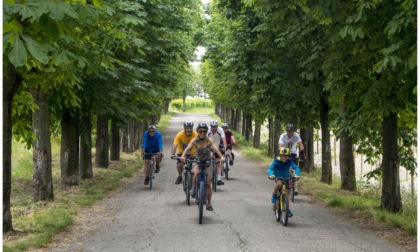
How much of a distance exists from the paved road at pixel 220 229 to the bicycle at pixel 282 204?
20 centimetres

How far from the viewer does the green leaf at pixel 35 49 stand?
176 inches

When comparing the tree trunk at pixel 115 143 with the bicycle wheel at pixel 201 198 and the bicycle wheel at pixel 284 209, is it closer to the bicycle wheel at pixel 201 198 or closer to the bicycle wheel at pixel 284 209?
the bicycle wheel at pixel 201 198

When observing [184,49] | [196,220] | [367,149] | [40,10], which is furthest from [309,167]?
[40,10]

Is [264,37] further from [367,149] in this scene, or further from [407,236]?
A: [407,236]

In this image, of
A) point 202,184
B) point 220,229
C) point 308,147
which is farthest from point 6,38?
point 308,147

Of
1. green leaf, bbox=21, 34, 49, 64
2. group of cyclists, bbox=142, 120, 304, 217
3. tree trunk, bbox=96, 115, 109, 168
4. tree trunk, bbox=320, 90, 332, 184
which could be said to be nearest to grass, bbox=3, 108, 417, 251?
tree trunk, bbox=96, 115, 109, 168

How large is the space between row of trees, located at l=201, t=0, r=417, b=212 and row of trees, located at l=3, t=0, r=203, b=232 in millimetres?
2991

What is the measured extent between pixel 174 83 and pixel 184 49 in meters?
2.40

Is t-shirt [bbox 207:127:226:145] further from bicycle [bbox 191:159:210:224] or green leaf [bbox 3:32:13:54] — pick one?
green leaf [bbox 3:32:13:54]

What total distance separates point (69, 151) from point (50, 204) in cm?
443

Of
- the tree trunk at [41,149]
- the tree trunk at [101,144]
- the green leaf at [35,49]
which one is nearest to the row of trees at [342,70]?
the green leaf at [35,49]

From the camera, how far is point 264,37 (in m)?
19.2

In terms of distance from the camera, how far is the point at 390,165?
13.1 metres

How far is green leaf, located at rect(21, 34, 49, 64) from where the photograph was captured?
4469 millimetres
